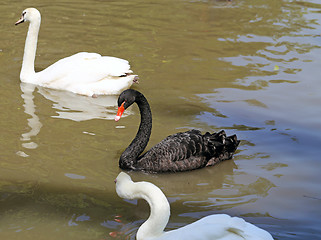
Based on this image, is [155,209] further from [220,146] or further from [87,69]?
[87,69]

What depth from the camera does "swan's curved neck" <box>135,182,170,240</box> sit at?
4695 millimetres

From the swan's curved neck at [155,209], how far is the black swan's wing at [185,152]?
6.62 feet

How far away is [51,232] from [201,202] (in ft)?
4.96

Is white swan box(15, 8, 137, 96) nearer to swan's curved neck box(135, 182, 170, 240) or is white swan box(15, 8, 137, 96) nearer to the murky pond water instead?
the murky pond water

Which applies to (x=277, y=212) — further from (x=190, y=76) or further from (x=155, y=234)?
(x=190, y=76)

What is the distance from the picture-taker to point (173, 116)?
8.43 metres

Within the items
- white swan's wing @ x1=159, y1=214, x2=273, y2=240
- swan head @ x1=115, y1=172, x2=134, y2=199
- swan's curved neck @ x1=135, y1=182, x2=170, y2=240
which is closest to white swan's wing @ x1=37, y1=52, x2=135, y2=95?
swan head @ x1=115, y1=172, x2=134, y2=199

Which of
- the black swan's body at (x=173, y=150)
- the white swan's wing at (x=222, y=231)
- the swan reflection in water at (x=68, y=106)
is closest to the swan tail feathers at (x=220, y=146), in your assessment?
the black swan's body at (x=173, y=150)

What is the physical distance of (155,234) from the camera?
477cm

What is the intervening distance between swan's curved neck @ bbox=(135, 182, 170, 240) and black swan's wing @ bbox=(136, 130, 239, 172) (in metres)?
2.02

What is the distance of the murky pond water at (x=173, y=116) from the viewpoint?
5856mm

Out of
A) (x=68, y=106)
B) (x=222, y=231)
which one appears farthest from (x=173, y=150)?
(x=222, y=231)

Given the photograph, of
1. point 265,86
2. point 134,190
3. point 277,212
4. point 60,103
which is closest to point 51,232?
point 134,190

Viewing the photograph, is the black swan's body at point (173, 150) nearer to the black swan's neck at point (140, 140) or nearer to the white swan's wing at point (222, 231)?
the black swan's neck at point (140, 140)
